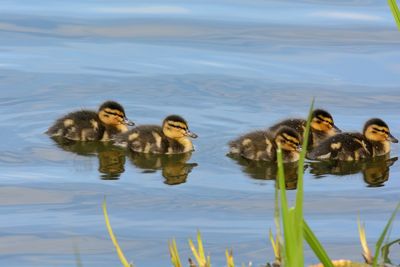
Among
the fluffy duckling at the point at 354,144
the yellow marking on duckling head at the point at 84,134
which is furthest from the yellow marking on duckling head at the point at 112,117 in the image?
the fluffy duckling at the point at 354,144

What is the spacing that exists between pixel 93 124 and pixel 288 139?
117 centimetres

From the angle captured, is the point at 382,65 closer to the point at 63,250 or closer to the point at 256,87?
the point at 256,87

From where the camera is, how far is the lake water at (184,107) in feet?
17.5

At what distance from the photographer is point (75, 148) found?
6.94m

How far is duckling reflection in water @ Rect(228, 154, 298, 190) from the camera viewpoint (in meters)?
6.45

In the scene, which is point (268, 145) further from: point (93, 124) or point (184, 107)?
point (93, 124)

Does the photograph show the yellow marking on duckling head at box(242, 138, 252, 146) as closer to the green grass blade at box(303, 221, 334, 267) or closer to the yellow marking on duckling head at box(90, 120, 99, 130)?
the yellow marking on duckling head at box(90, 120, 99, 130)

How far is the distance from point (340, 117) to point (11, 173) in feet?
7.42

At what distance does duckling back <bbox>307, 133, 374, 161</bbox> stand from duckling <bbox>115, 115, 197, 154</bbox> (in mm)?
739

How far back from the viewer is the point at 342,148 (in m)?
6.84

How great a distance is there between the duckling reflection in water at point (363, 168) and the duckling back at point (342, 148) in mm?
42

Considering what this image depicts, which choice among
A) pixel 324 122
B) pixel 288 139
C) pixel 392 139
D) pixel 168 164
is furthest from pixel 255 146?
pixel 392 139

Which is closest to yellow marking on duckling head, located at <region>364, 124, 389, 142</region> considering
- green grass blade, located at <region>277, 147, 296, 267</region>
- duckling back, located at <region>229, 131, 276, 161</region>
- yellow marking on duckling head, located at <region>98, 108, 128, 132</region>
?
duckling back, located at <region>229, 131, 276, 161</region>

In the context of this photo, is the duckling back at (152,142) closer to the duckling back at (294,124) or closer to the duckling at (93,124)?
the duckling at (93,124)
